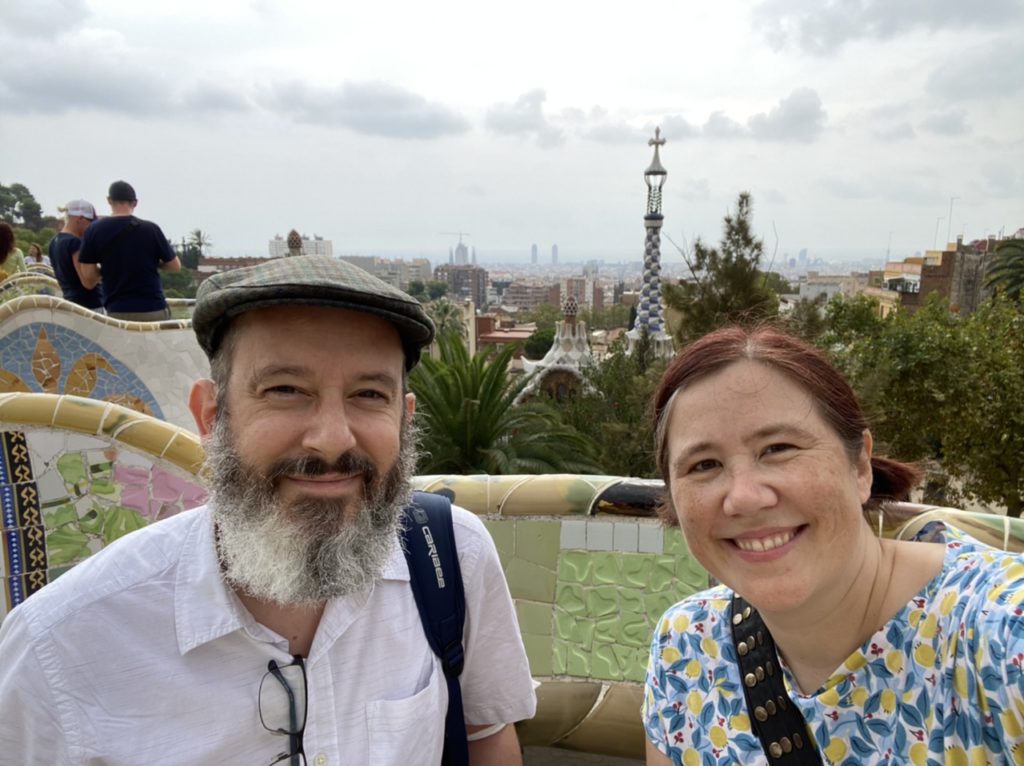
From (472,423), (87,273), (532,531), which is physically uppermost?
(87,273)

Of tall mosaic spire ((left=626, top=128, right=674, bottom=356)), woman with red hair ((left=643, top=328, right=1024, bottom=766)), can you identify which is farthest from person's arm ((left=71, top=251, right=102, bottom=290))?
tall mosaic spire ((left=626, top=128, right=674, bottom=356))

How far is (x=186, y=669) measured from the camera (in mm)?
1356

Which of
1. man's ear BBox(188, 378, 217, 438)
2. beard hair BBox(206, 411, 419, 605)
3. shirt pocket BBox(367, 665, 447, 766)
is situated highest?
man's ear BBox(188, 378, 217, 438)

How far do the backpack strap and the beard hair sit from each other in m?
0.15

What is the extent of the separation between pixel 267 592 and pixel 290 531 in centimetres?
13

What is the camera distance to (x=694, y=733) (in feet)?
5.40

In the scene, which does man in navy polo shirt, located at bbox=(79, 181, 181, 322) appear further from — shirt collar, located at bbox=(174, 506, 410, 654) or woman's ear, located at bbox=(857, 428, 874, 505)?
woman's ear, located at bbox=(857, 428, 874, 505)

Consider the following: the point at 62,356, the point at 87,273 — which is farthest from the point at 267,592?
the point at 87,273

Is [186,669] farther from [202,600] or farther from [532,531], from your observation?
[532,531]

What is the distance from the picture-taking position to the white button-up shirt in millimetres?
1282

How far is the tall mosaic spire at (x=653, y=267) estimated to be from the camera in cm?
2001

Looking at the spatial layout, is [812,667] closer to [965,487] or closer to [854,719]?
[854,719]

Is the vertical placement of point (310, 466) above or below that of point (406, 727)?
above

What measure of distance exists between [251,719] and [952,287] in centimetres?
4197
